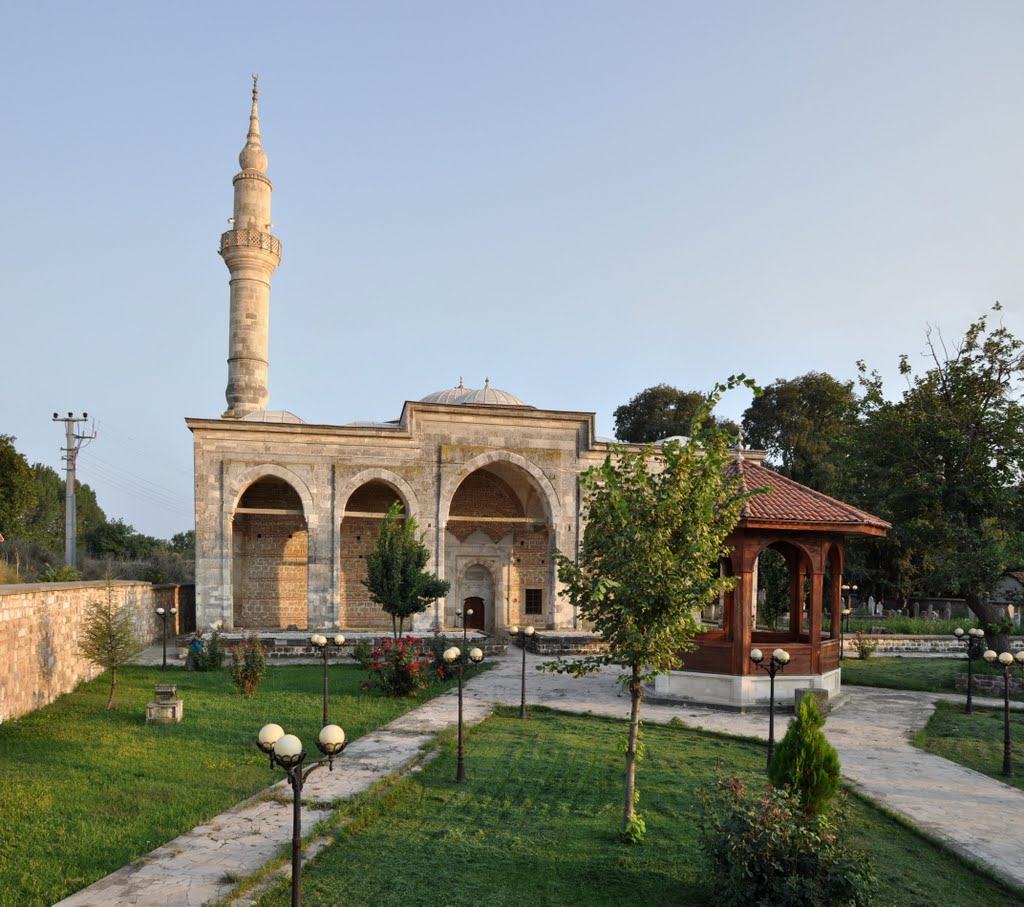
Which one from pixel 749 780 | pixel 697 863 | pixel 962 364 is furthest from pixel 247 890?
pixel 962 364

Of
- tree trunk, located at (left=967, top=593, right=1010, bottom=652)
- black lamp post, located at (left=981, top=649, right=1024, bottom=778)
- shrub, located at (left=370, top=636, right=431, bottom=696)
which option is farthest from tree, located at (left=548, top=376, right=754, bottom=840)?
tree trunk, located at (left=967, top=593, right=1010, bottom=652)

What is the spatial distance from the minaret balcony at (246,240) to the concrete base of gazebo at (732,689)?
72.4ft

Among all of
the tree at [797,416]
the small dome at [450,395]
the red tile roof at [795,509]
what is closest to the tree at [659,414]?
the tree at [797,416]

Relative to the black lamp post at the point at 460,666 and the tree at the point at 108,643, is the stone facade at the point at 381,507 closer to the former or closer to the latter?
the tree at the point at 108,643

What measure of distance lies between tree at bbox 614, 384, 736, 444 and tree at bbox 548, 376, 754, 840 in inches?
1510

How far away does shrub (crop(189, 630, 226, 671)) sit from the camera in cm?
1773

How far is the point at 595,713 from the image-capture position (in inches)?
540

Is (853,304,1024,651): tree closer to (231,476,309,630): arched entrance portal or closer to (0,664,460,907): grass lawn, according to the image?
(0,664,460,907): grass lawn

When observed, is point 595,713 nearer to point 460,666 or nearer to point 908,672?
point 460,666

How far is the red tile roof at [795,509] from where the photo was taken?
1417cm

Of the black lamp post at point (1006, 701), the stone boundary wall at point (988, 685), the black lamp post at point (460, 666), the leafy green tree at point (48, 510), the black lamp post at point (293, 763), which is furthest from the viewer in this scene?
the leafy green tree at point (48, 510)

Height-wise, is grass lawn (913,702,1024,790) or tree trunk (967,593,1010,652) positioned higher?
tree trunk (967,593,1010,652)

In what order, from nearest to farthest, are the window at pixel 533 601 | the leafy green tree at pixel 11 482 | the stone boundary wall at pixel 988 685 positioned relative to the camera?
the stone boundary wall at pixel 988 685, the window at pixel 533 601, the leafy green tree at pixel 11 482

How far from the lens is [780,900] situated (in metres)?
5.46
